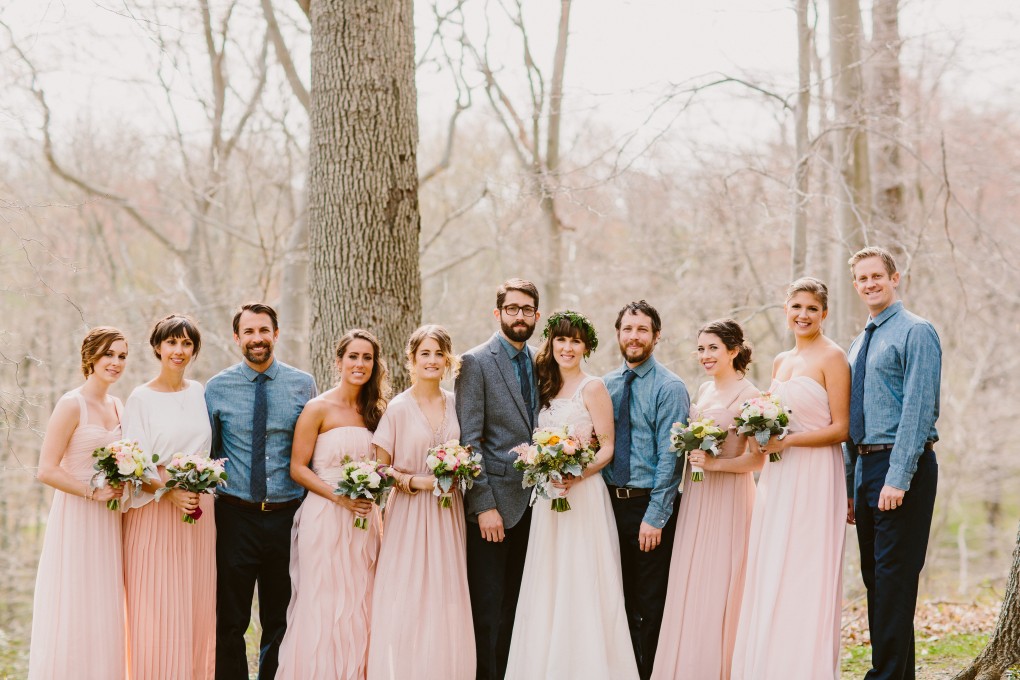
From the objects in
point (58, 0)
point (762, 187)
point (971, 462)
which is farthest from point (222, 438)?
point (971, 462)

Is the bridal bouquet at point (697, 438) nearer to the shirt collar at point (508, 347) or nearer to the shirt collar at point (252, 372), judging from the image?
the shirt collar at point (508, 347)

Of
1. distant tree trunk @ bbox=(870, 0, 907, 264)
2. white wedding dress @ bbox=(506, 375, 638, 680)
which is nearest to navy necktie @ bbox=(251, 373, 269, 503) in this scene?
white wedding dress @ bbox=(506, 375, 638, 680)

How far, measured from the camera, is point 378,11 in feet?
22.7

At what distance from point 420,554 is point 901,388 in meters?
3.03

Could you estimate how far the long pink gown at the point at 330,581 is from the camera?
17.7 ft

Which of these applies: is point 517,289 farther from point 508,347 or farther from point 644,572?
point 644,572

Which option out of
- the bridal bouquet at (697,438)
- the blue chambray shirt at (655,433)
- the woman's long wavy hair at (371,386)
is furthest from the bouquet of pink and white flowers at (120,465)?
the bridal bouquet at (697,438)

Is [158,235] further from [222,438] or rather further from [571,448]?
[571,448]

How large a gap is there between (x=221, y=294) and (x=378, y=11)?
9714 mm

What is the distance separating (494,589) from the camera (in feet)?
18.2

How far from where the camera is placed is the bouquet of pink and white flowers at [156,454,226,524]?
518 centimetres

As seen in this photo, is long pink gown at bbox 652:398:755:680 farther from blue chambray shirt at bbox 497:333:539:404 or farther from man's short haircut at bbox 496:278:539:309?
man's short haircut at bbox 496:278:539:309

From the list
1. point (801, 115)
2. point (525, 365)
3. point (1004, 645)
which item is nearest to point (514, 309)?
point (525, 365)

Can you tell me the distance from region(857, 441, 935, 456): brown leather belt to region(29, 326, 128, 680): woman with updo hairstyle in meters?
4.44
